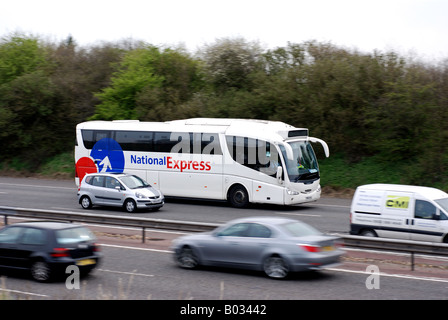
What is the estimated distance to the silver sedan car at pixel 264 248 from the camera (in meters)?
11.8

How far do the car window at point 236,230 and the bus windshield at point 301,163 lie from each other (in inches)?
400

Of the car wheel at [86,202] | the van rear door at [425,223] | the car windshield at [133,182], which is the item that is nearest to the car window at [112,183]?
the car windshield at [133,182]

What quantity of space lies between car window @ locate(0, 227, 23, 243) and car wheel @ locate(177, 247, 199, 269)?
A: 3.65m

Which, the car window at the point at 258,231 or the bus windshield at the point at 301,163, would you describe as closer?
the car window at the point at 258,231

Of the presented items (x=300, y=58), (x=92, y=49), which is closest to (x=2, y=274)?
(x=300, y=58)

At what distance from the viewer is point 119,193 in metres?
22.9

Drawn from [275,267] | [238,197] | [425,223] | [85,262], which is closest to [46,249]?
[85,262]

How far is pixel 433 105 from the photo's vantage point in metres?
27.6

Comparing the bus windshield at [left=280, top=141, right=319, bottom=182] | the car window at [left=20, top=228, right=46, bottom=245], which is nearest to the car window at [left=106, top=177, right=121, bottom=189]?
the bus windshield at [left=280, top=141, right=319, bottom=182]

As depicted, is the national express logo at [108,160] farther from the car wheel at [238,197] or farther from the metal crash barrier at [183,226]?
the metal crash barrier at [183,226]

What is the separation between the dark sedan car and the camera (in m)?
11.9

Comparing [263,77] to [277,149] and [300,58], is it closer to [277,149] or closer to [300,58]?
[300,58]

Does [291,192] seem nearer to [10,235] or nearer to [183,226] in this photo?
[183,226]
